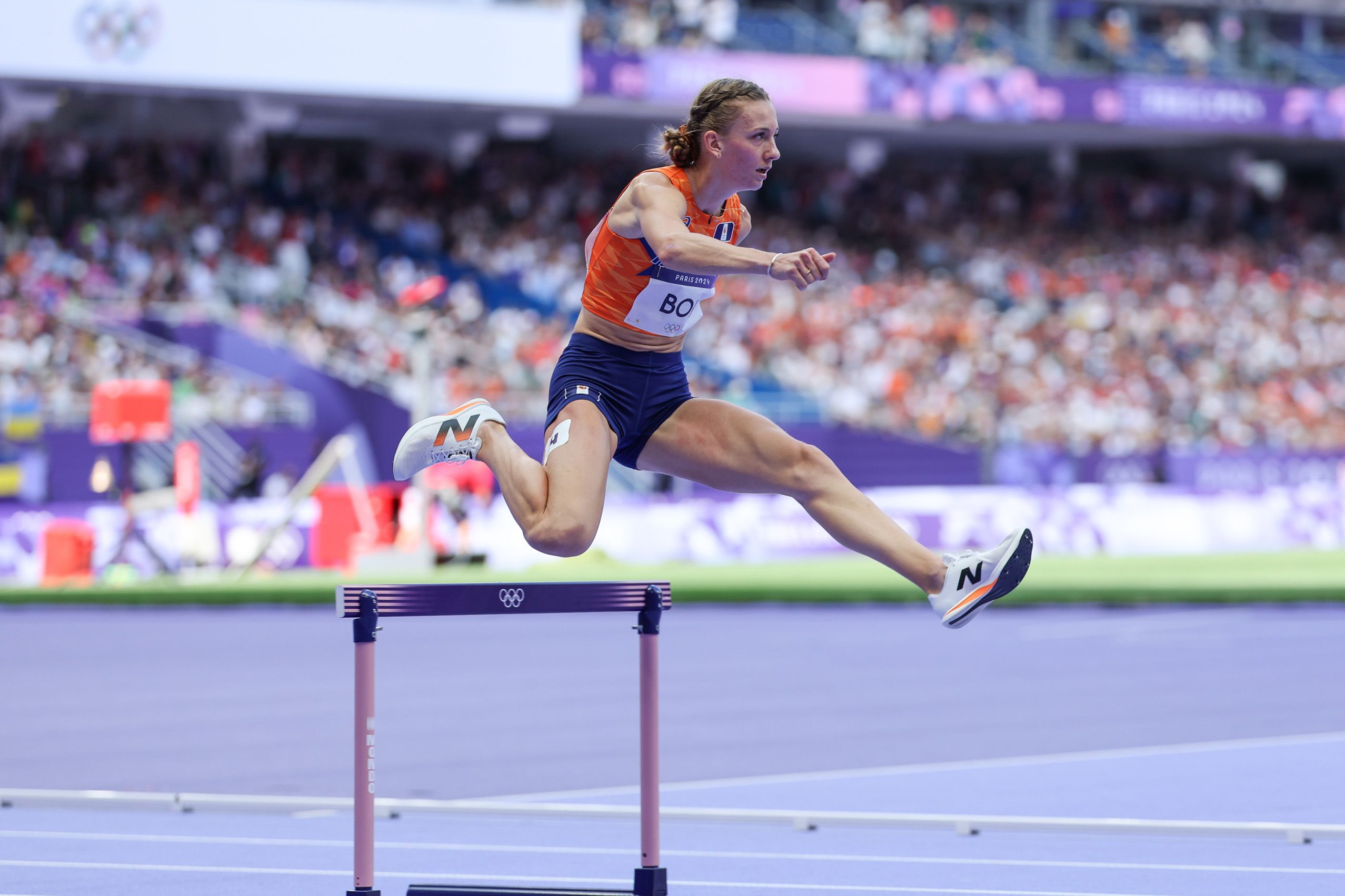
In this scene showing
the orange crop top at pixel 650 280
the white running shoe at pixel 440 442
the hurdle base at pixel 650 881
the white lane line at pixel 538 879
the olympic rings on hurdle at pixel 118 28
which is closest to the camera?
the hurdle base at pixel 650 881

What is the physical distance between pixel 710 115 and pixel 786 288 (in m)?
28.3

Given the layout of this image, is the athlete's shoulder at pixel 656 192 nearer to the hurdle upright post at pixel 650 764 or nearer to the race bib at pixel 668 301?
the race bib at pixel 668 301

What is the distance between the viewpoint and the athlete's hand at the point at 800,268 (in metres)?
5.26

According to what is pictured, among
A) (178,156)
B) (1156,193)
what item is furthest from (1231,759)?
(1156,193)

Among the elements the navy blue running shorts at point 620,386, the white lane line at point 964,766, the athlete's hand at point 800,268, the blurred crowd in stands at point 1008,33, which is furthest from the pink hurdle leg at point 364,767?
the blurred crowd in stands at point 1008,33

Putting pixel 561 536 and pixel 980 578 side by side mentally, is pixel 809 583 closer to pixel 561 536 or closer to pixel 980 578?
pixel 980 578

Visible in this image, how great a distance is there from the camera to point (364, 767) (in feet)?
17.4

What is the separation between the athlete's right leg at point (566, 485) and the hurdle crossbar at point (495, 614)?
398 mm

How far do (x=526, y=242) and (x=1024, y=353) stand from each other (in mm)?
9838

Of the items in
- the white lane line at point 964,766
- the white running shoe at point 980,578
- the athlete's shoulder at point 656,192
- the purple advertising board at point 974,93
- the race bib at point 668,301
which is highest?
the purple advertising board at point 974,93

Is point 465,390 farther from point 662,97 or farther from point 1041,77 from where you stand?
point 1041,77

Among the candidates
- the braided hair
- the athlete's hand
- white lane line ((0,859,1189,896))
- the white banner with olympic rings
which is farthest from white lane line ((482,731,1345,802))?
the white banner with olympic rings

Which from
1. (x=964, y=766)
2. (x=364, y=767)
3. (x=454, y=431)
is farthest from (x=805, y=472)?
(x=964, y=766)

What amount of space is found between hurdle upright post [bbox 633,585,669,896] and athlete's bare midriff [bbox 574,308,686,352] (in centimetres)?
102
